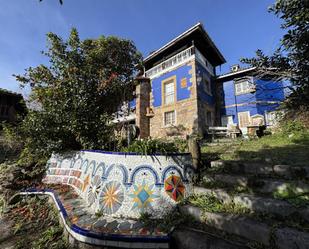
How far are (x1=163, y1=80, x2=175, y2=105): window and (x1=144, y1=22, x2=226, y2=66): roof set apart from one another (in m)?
2.94

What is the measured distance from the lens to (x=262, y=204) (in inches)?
90.4

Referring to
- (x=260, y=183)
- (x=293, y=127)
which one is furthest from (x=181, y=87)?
(x=260, y=183)

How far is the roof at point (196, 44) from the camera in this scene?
1191 cm

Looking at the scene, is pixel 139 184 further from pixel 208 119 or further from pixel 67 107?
pixel 208 119

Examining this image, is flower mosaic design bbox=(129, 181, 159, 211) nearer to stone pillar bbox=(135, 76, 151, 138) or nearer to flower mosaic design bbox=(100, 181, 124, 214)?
flower mosaic design bbox=(100, 181, 124, 214)

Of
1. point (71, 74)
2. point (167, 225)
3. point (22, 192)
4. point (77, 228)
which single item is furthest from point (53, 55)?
point (167, 225)

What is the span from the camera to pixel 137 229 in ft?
8.43

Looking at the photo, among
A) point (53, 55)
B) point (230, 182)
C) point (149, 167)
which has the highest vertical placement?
point (53, 55)

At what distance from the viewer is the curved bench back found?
9.83ft

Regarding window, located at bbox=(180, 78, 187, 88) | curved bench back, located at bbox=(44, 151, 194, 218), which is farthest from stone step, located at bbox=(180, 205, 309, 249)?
window, located at bbox=(180, 78, 187, 88)

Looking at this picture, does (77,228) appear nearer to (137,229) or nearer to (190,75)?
(137,229)

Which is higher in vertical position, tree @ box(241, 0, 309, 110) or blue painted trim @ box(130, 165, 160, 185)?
tree @ box(241, 0, 309, 110)

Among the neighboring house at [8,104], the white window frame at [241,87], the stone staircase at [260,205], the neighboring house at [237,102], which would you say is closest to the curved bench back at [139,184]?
the stone staircase at [260,205]

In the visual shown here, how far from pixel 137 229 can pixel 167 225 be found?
1.58 ft
